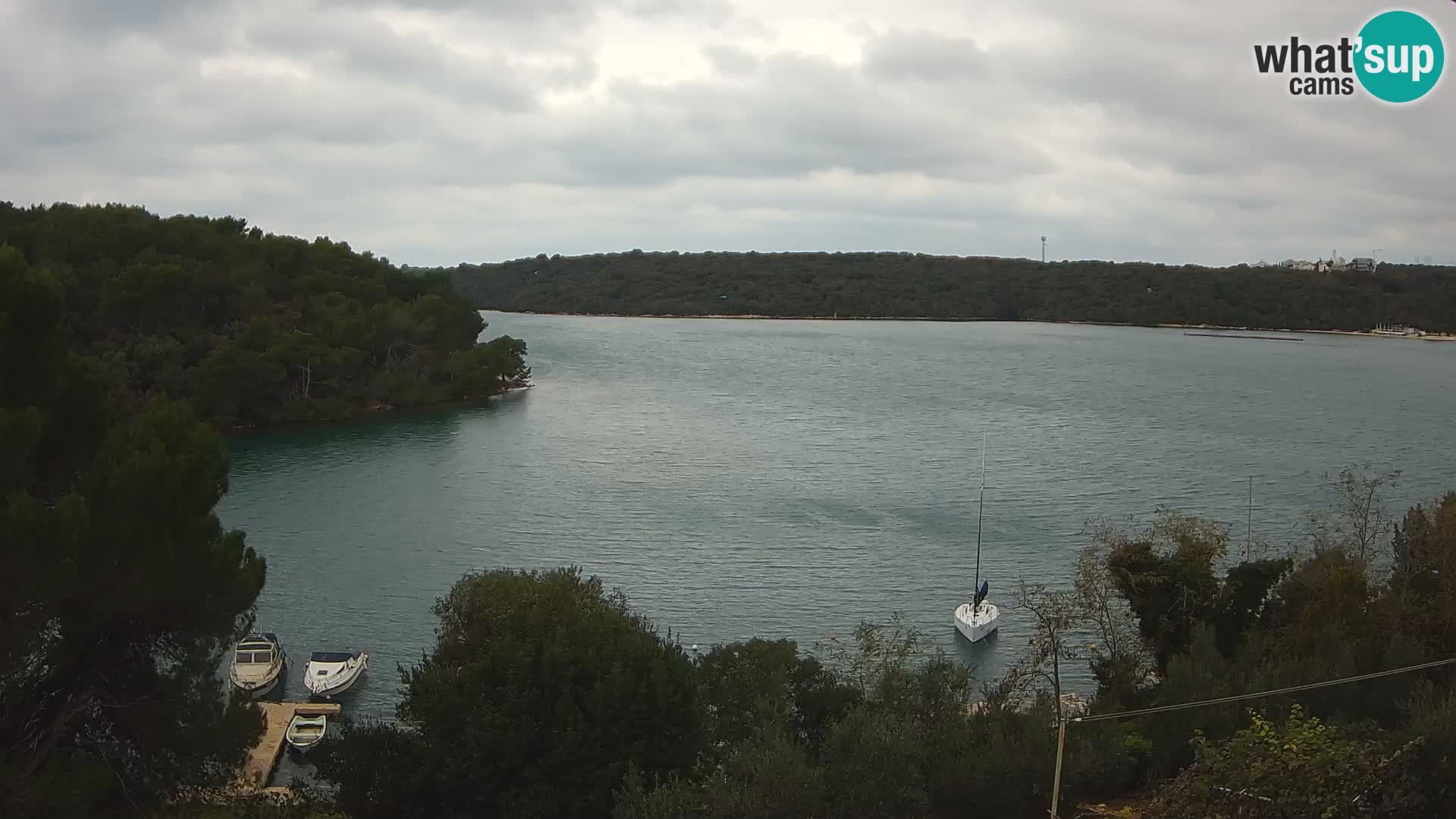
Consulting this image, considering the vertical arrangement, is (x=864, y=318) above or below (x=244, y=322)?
above

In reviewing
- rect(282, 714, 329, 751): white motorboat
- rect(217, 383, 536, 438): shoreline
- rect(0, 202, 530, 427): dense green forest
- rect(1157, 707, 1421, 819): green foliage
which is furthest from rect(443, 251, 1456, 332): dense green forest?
rect(1157, 707, 1421, 819): green foliage

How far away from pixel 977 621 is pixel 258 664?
11.3 m

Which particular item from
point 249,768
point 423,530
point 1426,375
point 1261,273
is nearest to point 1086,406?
point 1426,375

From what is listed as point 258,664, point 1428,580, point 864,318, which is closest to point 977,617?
point 1428,580

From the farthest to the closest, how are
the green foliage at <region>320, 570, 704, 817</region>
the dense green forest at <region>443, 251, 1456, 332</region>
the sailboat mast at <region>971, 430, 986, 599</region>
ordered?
the dense green forest at <region>443, 251, 1456, 332</region>, the sailboat mast at <region>971, 430, 986, 599</region>, the green foliage at <region>320, 570, 704, 817</region>

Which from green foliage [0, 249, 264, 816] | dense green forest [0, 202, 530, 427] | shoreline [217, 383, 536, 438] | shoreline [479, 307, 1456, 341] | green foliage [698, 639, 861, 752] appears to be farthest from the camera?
shoreline [479, 307, 1456, 341]

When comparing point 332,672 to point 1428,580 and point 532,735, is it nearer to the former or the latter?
point 532,735

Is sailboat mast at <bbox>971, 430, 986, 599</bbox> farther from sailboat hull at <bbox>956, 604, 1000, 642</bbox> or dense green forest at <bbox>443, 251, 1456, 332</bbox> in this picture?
dense green forest at <bbox>443, 251, 1456, 332</bbox>

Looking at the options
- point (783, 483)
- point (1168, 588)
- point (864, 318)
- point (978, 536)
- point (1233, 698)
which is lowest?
Answer: point (783, 483)

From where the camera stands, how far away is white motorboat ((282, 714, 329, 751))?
49.2 feet

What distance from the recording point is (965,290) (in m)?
119

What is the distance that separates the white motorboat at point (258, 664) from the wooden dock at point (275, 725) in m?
0.35

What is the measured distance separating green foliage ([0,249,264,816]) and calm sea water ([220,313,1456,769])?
25.5ft

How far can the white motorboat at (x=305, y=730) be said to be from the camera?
15.0 meters
